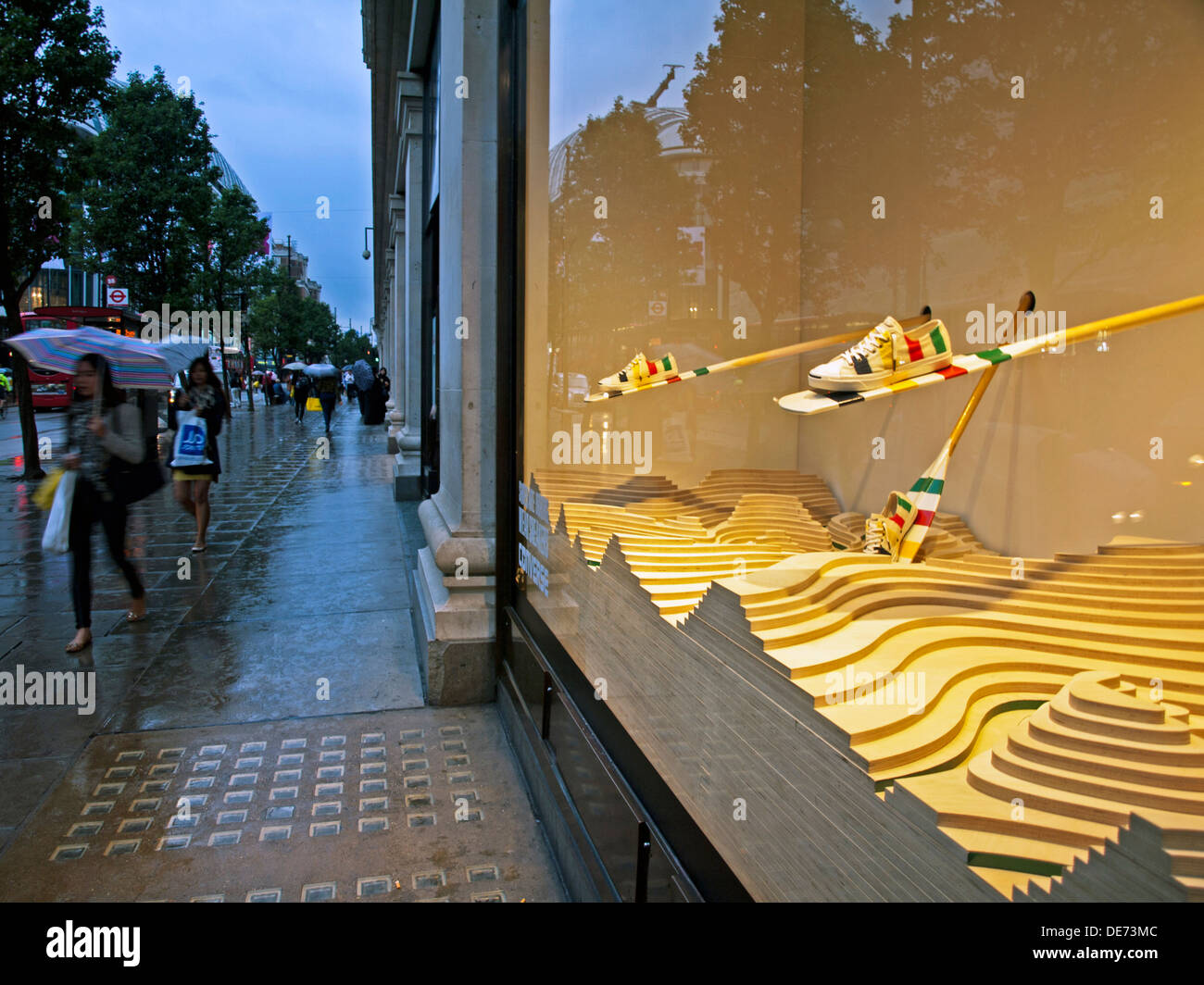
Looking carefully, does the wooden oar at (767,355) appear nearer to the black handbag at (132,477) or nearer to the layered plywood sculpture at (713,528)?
the layered plywood sculpture at (713,528)

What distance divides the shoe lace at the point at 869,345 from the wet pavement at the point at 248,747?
2317 millimetres

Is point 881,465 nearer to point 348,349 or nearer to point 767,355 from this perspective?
point 767,355

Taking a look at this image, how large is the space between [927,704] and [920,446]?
62cm

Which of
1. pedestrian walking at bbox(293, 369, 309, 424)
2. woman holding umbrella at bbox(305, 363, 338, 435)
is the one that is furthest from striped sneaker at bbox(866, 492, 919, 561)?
pedestrian walking at bbox(293, 369, 309, 424)

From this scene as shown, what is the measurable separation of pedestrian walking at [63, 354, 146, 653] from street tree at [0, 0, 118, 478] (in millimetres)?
8353

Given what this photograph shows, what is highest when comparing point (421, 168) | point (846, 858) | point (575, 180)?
point (421, 168)

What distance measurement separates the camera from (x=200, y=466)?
9.02m

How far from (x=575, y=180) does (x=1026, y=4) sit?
7.62 feet

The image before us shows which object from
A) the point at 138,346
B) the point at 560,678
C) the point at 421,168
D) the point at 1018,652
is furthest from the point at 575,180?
the point at 421,168

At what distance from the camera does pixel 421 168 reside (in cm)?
1229

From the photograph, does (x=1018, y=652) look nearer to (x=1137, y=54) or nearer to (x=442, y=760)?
(x=1137, y=54)

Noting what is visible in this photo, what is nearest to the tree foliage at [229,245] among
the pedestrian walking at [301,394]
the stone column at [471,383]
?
the pedestrian walking at [301,394]

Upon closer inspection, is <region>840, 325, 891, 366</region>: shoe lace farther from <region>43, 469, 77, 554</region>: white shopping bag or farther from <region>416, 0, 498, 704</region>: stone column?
<region>43, 469, 77, 554</region>: white shopping bag
